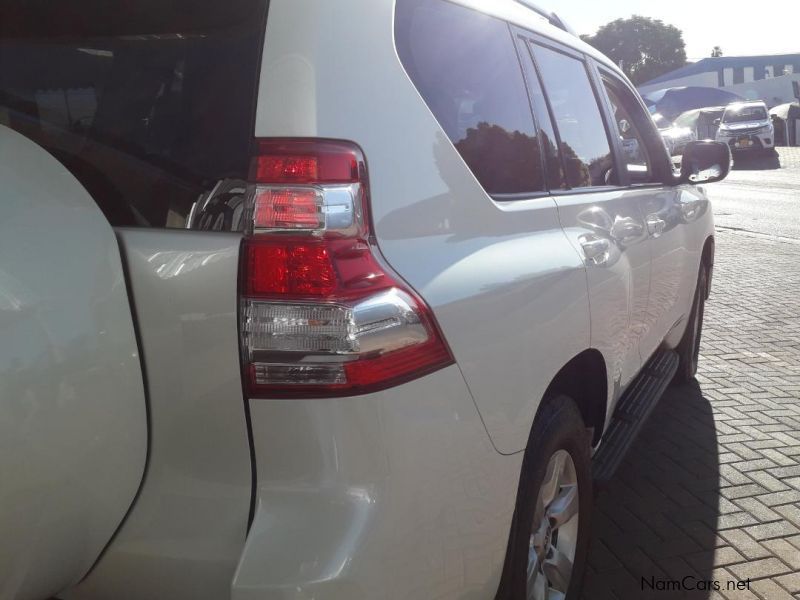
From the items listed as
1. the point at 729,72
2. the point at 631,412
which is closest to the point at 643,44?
the point at 729,72

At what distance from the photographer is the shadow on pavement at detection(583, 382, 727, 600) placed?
2988 mm

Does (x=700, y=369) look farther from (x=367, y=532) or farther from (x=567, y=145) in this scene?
(x=367, y=532)

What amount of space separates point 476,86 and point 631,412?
1769 millimetres

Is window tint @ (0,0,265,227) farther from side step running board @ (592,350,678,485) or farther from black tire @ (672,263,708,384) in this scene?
black tire @ (672,263,708,384)

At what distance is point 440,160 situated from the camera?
189 centimetres

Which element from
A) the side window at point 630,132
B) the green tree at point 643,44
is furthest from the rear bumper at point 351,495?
the green tree at point 643,44

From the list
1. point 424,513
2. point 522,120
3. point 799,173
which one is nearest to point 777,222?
point 799,173

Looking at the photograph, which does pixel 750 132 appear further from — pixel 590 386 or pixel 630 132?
pixel 590 386

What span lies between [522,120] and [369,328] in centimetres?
118

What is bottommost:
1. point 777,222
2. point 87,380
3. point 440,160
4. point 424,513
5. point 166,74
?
point 777,222

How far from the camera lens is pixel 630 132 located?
411 cm

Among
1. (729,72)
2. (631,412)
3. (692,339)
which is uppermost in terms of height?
(729,72)

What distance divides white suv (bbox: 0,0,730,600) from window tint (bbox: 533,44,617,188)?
0.94 meters

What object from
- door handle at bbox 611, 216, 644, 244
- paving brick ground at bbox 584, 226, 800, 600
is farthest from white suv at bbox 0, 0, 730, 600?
paving brick ground at bbox 584, 226, 800, 600
